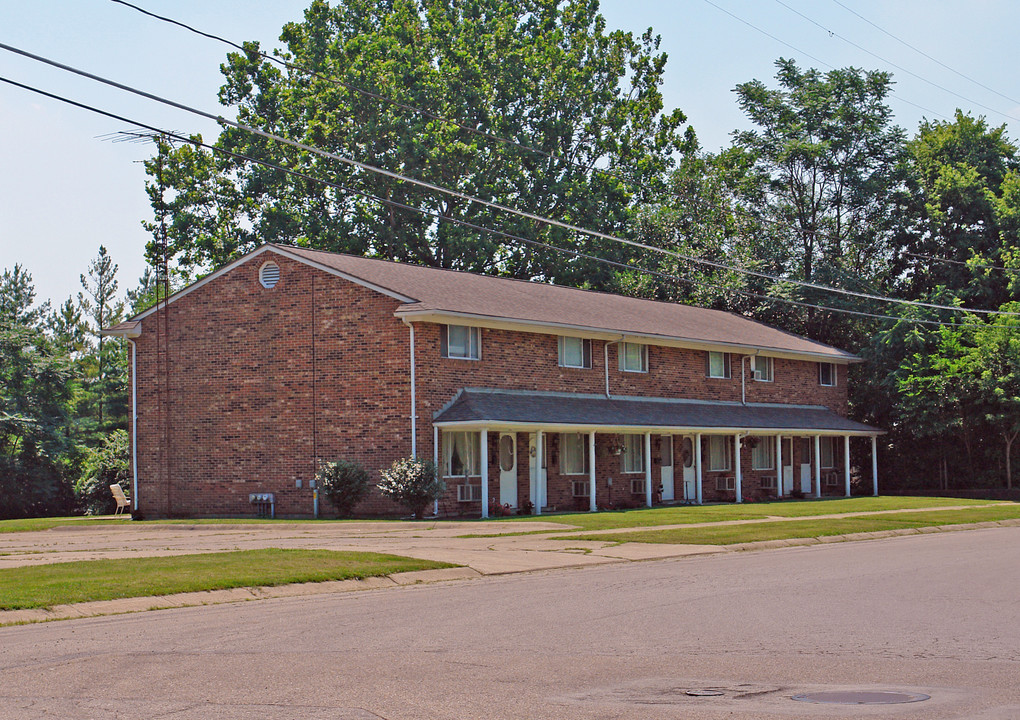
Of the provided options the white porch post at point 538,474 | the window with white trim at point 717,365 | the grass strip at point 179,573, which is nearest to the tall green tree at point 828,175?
the window with white trim at point 717,365

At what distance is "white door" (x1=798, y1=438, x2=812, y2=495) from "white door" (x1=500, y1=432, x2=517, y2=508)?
635 inches

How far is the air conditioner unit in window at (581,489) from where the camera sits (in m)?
36.6

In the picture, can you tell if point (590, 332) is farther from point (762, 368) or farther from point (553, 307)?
point (762, 368)

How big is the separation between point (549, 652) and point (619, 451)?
2814cm

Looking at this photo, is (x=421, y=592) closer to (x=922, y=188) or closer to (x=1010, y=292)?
(x=1010, y=292)

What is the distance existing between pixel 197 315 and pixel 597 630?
2680 centimetres

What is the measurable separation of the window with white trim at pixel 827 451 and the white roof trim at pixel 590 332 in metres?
3.47

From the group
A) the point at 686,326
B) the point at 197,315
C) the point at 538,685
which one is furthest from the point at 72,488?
the point at 538,685

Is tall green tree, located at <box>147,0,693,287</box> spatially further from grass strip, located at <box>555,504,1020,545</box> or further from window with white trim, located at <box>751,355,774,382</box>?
grass strip, located at <box>555,504,1020,545</box>

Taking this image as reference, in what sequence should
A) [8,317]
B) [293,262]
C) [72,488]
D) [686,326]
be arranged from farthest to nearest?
[8,317]
[72,488]
[686,326]
[293,262]

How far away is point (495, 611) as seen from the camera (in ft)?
42.7

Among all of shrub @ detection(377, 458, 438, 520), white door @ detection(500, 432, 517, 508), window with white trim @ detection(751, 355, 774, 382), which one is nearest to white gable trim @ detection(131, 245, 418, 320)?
shrub @ detection(377, 458, 438, 520)

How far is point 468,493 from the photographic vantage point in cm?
3309

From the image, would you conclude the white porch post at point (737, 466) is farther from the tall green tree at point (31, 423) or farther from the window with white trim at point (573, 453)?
the tall green tree at point (31, 423)
